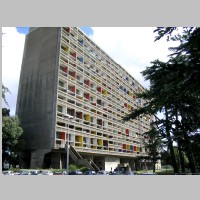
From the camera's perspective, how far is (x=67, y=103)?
33.7 metres

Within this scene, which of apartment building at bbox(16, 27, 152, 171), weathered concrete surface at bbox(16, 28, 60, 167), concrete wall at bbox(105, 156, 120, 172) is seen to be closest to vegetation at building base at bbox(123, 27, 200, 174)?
apartment building at bbox(16, 27, 152, 171)

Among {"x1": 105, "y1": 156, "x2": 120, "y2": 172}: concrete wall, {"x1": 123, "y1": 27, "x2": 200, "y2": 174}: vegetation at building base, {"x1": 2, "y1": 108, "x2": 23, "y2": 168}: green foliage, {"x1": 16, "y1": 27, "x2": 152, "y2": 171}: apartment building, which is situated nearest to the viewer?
{"x1": 123, "y1": 27, "x2": 200, "y2": 174}: vegetation at building base

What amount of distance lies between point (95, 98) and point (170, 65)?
34258 millimetres

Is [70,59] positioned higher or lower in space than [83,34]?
lower

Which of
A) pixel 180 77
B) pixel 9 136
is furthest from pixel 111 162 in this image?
pixel 180 77

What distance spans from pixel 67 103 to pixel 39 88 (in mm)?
4445

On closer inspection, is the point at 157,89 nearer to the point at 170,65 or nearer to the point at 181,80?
the point at 170,65

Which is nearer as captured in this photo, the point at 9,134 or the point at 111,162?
the point at 9,134

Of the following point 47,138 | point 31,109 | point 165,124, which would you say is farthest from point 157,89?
point 31,109

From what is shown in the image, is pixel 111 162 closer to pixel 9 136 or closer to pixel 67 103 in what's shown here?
pixel 67 103

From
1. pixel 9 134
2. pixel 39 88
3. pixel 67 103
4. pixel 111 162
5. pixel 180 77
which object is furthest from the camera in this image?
pixel 111 162

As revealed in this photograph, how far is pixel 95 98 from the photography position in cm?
4216

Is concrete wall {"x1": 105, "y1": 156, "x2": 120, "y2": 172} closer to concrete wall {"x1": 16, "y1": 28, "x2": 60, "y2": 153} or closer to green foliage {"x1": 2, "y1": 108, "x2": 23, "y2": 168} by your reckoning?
concrete wall {"x1": 16, "y1": 28, "x2": 60, "y2": 153}

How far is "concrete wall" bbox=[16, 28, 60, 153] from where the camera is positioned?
31.5m
